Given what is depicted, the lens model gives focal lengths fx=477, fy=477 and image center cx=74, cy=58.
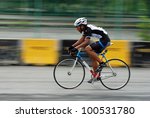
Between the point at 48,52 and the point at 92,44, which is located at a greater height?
the point at 92,44

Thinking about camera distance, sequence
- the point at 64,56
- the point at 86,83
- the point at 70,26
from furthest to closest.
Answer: the point at 70,26 → the point at 64,56 → the point at 86,83

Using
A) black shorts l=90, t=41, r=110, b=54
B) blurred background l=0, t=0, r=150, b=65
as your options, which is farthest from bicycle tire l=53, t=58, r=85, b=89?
blurred background l=0, t=0, r=150, b=65

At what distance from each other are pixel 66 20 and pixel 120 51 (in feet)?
7.83

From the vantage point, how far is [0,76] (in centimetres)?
1345

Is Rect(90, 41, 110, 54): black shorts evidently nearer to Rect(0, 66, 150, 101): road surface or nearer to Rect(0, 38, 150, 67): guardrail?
Rect(0, 66, 150, 101): road surface

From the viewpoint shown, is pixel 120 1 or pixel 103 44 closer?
pixel 103 44

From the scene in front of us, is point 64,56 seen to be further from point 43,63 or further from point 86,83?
point 86,83

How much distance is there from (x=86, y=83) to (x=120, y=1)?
4902 millimetres

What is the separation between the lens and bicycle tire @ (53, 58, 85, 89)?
11.6 m

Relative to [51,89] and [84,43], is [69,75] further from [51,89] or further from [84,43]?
[84,43]

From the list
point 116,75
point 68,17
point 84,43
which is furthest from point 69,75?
point 68,17

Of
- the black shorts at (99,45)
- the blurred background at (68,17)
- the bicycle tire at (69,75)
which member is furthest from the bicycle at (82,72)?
the blurred background at (68,17)

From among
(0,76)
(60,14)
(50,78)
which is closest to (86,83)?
(50,78)

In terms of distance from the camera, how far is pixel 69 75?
11734 mm
